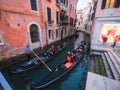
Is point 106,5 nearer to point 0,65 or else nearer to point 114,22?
point 114,22

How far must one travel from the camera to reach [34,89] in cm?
352

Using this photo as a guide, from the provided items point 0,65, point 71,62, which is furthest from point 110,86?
point 0,65

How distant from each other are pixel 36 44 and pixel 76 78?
5597 mm

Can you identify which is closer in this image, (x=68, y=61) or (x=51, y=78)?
(x=51, y=78)

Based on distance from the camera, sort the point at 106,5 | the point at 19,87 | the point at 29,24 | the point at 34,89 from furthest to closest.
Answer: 1. the point at 106,5
2. the point at 29,24
3. the point at 19,87
4. the point at 34,89

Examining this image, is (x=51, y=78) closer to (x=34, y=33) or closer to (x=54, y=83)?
(x=54, y=83)

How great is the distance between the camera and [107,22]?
854cm

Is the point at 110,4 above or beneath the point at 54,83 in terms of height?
above

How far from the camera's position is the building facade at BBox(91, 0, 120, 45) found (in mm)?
7758

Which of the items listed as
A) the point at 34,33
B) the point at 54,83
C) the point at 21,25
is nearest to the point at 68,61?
the point at 54,83

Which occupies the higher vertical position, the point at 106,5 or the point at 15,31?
the point at 106,5

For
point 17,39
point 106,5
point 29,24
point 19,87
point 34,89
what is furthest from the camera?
point 106,5

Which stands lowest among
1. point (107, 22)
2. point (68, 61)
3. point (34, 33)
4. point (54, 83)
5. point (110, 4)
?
point (54, 83)

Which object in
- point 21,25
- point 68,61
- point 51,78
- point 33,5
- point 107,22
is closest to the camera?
point 51,78
